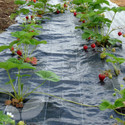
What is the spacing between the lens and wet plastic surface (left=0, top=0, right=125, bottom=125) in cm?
231

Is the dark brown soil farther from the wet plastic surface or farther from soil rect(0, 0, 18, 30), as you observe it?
the wet plastic surface

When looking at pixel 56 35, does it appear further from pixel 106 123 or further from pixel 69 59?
pixel 106 123

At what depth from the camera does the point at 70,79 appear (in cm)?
300

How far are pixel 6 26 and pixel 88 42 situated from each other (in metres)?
1.95

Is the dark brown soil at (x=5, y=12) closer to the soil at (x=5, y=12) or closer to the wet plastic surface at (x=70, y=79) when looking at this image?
the soil at (x=5, y=12)

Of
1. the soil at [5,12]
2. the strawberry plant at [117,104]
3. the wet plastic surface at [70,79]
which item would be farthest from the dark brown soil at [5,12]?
the strawberry plant at [117,104]

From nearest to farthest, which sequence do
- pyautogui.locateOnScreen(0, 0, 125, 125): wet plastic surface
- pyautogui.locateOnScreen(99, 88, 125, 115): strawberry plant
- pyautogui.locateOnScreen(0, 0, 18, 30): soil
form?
pyautogui.locateOnScreen(99, 88, 125, 115): strawberry plant < pyautogui.locateOnScreen(0, 0, 125, 125): wet plastic surface < pyautogui.locateOnScreen(0, 0, 18, 30): soil

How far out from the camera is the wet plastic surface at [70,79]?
2309 millimetres

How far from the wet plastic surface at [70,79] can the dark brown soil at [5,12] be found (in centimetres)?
25

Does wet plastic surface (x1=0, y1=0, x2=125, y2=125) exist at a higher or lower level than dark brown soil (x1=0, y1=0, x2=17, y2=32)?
higher

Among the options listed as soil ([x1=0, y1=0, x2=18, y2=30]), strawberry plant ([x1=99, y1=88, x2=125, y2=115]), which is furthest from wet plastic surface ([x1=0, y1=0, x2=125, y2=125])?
soil ([x1=0, y1=0, x2=18, y2=30])

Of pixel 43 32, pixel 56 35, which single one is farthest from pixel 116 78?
pixel 43 32

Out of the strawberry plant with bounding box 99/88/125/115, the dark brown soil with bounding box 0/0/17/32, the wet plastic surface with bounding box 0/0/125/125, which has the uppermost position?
the strawberry plant with bounding box 99/88/125/115

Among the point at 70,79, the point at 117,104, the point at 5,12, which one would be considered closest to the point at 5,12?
the point at 5,12
